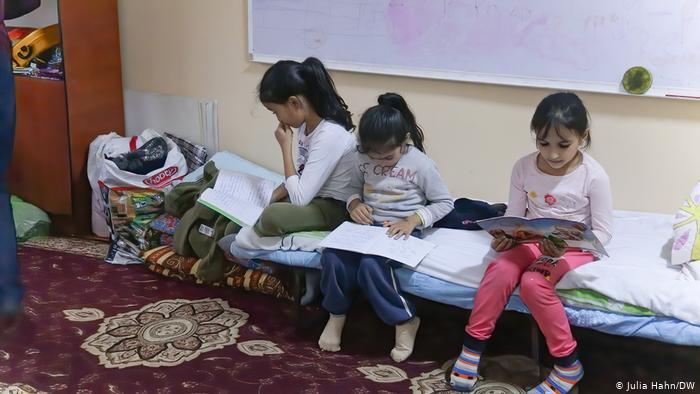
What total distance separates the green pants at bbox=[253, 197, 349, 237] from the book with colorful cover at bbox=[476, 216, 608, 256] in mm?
571

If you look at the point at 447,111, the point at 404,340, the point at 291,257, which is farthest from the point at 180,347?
the point at 447,111

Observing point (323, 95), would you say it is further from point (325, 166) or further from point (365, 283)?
point (365, 283)

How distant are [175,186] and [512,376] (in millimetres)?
1525

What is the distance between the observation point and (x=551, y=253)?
6.06 feet

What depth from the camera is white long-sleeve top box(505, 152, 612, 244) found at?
6.08 ft

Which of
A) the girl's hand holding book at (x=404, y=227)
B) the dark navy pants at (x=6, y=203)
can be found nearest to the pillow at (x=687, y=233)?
the girl's hand holding book at (x=404, y=227)

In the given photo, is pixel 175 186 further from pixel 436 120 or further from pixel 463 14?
pixel 463 14

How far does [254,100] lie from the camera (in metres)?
3.05

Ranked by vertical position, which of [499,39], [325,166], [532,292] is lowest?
[532,292]

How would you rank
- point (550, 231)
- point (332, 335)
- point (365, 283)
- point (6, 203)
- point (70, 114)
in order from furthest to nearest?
point (70, 114) < point (332, 335) < point (365, 283) < point (550, 231) < point (6, 203)

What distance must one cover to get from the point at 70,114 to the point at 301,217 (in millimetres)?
1401
